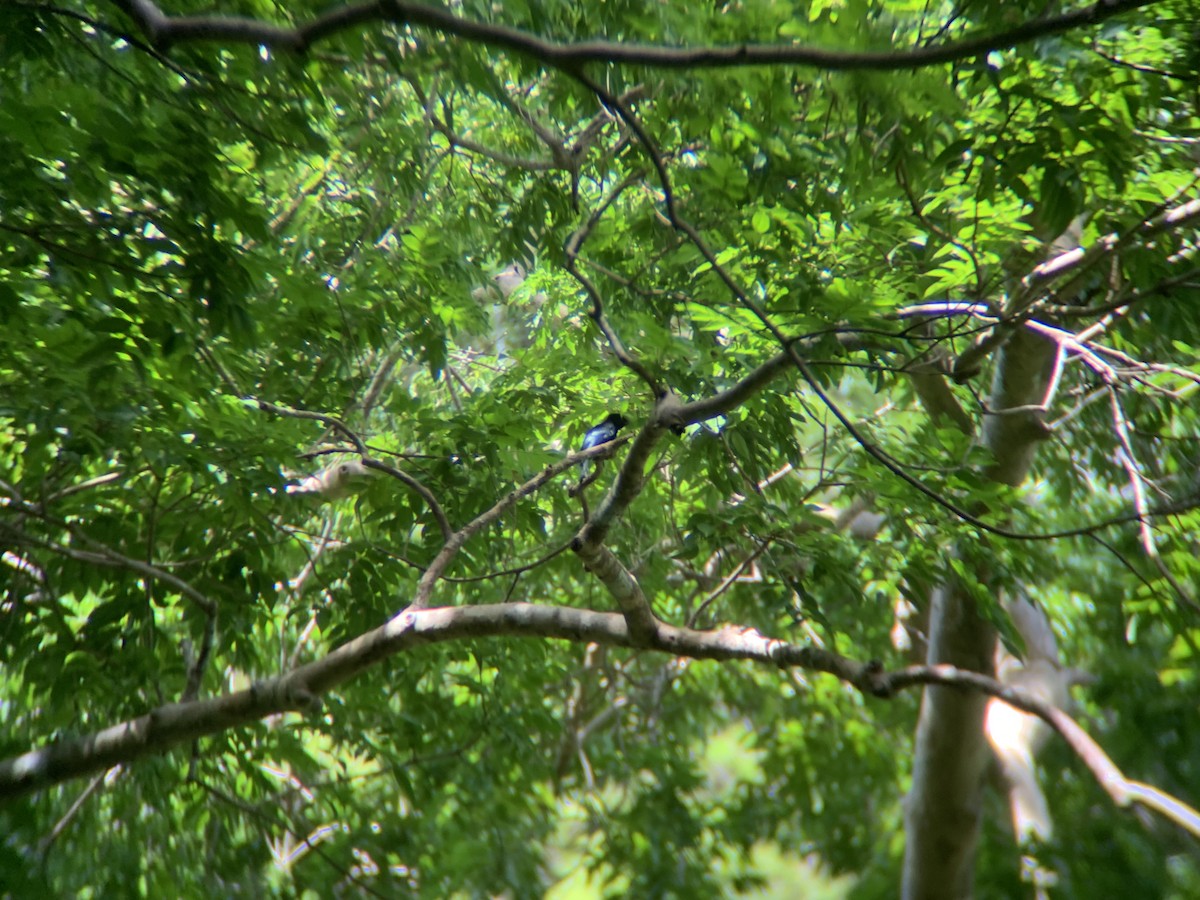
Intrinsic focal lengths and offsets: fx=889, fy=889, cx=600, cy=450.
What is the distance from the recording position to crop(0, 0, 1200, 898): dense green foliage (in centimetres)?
211

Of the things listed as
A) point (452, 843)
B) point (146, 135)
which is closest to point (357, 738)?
point (452, 843)

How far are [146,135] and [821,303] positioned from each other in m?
1.70

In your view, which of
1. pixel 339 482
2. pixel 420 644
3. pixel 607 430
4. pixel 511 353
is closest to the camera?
pixel 420 644

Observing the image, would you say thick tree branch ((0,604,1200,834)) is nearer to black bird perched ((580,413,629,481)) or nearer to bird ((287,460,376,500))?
black bird perched ((580,413,629,481))

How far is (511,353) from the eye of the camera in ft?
11.6

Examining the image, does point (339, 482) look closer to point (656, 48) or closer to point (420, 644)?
point (420, 644)

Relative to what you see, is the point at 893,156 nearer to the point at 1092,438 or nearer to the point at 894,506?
the point at 894,506

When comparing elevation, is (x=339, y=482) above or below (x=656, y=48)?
below

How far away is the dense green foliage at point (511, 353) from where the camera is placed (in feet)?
6.93

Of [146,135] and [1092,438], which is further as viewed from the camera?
[1092,438]

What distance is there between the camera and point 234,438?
2.56 meters

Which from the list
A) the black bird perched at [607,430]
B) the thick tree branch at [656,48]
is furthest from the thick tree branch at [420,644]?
the thick tree branch at [656,48]

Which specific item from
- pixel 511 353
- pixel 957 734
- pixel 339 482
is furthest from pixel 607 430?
pixel 957 734

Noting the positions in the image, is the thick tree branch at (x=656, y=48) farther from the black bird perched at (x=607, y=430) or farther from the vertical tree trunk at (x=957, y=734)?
the vertical tree trunk at (x=957, y=734)
